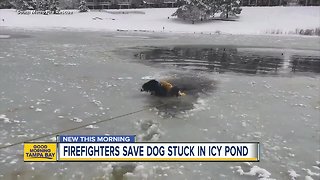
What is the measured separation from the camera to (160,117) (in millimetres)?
11320

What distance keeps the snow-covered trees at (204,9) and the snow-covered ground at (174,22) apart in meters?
1.56

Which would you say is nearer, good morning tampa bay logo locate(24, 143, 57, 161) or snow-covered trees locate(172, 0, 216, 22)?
good morning tampa bay logo locate(24, 143, 57, 161)

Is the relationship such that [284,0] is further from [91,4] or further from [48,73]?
[48,73]

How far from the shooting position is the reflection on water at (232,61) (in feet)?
70.2

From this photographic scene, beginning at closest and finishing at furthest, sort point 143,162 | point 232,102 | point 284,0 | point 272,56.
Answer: point 143,162
point 232,102
point 272,56
point 284,0

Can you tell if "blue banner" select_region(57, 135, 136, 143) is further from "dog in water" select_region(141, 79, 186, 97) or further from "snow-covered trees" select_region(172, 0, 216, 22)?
"snow-covered trees" select_region(172, 0, 216, 22)

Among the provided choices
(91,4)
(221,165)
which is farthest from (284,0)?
(221,165)

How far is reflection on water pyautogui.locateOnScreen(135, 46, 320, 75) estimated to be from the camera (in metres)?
21.4

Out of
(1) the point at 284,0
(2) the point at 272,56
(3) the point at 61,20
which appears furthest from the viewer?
(1) the point at 284,0

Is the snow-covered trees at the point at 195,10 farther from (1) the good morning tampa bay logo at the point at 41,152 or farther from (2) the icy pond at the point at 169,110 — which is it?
(1) the good morning tampa bay logo at the point at 41,152

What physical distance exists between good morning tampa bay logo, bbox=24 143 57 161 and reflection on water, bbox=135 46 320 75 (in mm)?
13773

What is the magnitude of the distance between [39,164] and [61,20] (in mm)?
61868

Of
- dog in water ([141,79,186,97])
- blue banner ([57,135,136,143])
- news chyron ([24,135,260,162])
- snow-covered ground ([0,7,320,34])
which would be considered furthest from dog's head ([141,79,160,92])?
snow-covered ground ([0,7,320,34])

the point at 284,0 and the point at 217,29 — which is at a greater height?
the point at 284,0
